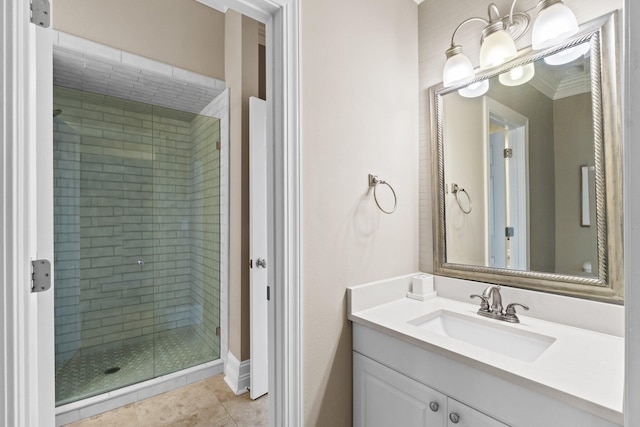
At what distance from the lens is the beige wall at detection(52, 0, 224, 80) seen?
1907 millimetres

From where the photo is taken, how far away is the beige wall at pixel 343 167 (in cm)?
122

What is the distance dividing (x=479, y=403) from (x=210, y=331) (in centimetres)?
212

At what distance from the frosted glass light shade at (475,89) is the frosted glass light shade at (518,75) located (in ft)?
0.22

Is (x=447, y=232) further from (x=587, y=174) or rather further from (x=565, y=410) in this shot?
(x=565, y=410)

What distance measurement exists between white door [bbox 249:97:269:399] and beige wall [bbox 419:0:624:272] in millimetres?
1001

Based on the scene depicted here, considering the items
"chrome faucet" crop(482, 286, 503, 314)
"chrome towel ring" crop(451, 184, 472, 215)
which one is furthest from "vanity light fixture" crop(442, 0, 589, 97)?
"chrome faucet" crop(482, 286, 503, 314)

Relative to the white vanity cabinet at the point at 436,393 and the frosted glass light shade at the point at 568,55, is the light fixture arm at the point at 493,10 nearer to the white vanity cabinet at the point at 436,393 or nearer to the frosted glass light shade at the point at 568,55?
the frosted glass light shade at the point at 568,55

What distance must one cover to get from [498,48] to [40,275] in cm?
179

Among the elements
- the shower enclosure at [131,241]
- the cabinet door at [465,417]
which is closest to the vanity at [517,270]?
the cabinet door at [465,417]

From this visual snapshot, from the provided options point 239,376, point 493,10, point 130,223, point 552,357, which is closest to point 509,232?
point 552,357

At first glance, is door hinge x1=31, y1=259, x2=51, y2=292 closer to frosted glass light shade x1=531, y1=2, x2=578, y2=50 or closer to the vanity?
the vanity

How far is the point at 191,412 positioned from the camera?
1.87 metres

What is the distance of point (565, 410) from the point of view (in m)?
0.77

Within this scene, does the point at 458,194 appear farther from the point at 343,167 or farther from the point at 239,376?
the point at 239,376
